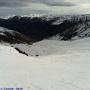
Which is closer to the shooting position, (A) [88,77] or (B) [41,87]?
(B) [41,87]

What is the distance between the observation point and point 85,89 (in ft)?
34.4

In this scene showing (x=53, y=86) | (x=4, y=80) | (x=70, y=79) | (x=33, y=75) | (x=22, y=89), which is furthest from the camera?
(x=33, y=75)

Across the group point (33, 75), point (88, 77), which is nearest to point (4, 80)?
point (33, 75)

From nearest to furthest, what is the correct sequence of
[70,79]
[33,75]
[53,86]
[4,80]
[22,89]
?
[22,89], [53,86], [4,80], [70,79], [33,75]

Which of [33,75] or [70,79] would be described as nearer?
[70,79]

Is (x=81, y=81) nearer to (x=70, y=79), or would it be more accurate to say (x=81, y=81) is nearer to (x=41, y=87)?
(x=70, y=79)

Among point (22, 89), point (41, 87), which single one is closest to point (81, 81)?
point (41, 87)

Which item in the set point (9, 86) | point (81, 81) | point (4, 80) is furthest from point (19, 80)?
point (81, 81)

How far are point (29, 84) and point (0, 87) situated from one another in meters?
1.46

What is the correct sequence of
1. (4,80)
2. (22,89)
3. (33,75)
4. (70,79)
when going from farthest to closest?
(33,75) → (70,79) → (4,80) → (22,89)

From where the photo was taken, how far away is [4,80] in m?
11.7

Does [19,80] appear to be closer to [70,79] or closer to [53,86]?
[53,86]

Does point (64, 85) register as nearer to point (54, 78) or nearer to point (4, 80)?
point (54, 78)

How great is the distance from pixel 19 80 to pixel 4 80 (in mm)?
713
